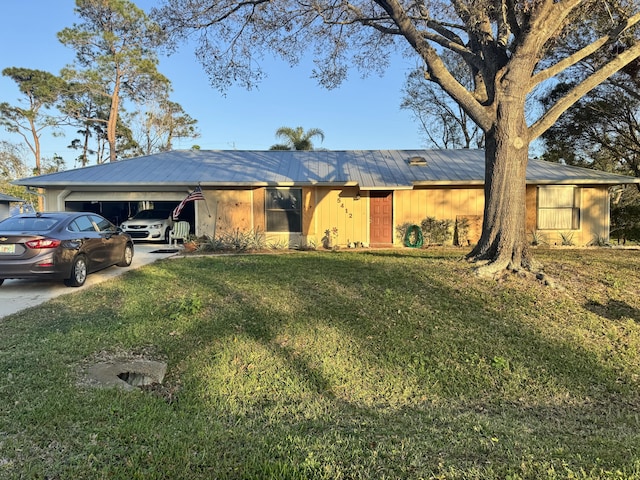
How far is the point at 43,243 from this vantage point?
722 centimetres

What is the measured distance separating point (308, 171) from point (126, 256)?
734cm

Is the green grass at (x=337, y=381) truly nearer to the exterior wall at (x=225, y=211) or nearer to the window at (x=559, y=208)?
the exterior wall at (x=225, y=211)

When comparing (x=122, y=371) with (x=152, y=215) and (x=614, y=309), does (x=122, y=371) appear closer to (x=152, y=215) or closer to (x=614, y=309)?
(x=614, y=309)

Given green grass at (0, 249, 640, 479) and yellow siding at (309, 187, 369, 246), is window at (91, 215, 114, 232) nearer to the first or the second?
green grass at (0, 249, 640, 479)

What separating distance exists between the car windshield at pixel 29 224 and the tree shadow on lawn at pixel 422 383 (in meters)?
3.63

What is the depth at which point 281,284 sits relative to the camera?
749cm

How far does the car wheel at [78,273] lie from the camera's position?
304 inches

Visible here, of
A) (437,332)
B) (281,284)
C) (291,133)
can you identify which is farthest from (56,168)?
(437,332)

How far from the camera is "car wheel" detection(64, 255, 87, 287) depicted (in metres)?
7.72

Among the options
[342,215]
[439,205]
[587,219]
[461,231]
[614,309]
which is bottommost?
[614,309]

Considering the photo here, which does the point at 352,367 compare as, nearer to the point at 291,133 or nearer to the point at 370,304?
the point at 370,304

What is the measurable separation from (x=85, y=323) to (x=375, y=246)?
34.3ft

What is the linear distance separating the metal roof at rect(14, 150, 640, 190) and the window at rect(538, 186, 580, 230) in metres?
0.61

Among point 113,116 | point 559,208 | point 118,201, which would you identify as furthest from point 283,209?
point 113,116
